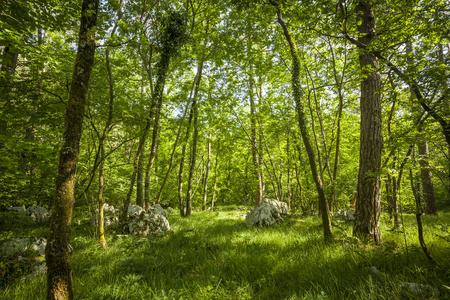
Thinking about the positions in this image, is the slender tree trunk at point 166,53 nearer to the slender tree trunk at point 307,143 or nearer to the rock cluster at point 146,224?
the rock cluster at point 146,224

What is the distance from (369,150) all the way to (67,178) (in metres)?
5.37

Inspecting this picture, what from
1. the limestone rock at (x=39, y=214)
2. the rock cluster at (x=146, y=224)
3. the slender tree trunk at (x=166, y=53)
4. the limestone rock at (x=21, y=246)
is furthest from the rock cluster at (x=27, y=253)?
the limestone rock at (x=39, y=214)

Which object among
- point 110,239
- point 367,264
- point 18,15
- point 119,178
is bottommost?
point 110,239

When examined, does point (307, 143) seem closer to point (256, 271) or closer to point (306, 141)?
point (306, 141)

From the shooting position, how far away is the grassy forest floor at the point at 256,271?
2.27 m

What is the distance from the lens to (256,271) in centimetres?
290

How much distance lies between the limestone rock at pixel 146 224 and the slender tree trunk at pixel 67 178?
3346 mm

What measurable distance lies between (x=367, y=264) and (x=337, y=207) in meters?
5.96

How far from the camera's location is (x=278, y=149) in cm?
882

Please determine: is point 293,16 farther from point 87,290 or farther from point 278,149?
point 87,290

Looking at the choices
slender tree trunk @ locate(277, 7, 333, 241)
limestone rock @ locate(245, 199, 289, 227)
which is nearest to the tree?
slender tree trunk @ locate(277, 7, 333, 241)

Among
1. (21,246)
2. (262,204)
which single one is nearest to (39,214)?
(21,246)

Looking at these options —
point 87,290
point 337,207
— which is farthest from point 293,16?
point 337,207

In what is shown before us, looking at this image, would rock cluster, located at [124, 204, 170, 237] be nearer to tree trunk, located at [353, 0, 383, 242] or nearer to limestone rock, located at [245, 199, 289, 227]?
limestone rock, located at [245, 199, 289, 227]
